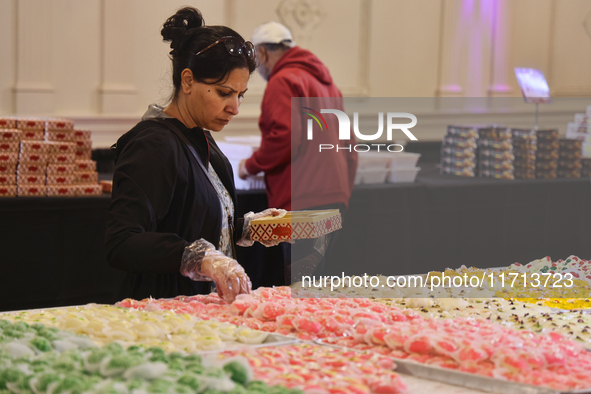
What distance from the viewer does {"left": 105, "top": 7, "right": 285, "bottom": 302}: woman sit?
5.65ft

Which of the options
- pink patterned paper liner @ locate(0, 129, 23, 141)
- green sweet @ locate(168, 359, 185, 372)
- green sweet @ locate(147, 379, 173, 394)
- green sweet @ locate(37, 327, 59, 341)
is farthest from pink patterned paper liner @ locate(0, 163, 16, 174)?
green sweet @ locate(147, 379, 173, 394)

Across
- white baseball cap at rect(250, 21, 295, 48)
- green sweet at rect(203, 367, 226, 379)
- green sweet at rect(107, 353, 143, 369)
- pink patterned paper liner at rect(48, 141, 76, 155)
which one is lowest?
green sweet at rect(203, 367, 226, 379)

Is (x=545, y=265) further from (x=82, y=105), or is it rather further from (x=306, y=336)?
(x=82, y=105)

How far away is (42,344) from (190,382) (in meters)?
0.37

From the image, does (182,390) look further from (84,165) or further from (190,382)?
(84,165)

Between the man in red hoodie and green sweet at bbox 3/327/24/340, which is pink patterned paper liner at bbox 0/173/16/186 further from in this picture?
green sweet at bbox 3/327/24/340

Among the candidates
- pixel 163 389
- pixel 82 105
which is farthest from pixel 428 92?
pixel 163 389

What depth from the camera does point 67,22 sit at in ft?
14.8

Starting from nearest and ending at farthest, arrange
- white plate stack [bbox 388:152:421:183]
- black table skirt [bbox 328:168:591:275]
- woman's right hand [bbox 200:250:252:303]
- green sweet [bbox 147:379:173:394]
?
1. green sweet [bbox 147:379:173:394]
2. woman's right hand [bbox 200:250:252:303]
3. black table skirt [bbox 328:168:591:275]
4. white plate stack [bbox 388:152:421:183]

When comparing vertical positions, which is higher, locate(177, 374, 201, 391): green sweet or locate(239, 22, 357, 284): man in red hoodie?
locate(239, 22, 357, 284): man in red hoodie

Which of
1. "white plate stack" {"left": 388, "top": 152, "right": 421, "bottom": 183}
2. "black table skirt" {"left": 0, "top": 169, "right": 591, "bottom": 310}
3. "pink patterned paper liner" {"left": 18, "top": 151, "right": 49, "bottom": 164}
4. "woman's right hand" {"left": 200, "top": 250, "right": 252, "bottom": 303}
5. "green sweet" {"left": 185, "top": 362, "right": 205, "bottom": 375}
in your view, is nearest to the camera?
"green sweet" {"left": 185, "top": 362, "right": 205, "bottom": 375}

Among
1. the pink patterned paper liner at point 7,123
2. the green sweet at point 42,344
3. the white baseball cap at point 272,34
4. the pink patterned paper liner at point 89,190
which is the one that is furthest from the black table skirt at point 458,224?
the green sweet at point 42,344

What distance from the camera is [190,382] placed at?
1.00 meters

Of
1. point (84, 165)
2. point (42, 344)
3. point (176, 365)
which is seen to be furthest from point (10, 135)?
point (176, 365)
